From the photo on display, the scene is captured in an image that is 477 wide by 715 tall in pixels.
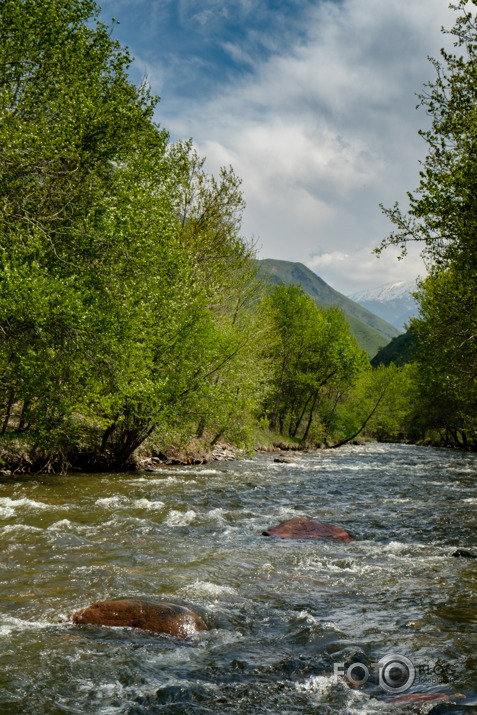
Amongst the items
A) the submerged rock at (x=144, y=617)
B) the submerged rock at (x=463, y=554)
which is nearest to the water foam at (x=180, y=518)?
the submerged rock at (x=144, y=617)

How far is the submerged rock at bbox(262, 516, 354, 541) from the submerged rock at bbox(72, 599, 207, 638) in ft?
20.0

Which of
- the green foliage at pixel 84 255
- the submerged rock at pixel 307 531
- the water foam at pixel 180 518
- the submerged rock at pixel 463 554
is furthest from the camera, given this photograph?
the green foliage at pixel 84 255

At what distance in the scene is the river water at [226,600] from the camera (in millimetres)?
5340

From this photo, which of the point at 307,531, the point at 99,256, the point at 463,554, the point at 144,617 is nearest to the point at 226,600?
the point at 144,617

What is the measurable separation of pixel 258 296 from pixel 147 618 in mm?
34130

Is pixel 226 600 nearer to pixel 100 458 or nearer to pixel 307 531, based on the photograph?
pixel 307 531

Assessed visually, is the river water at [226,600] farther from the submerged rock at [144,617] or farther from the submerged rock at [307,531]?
the submerged rock at [307,531]

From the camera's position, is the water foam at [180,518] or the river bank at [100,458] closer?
the water foam at [180,518]

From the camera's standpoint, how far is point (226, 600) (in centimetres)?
826

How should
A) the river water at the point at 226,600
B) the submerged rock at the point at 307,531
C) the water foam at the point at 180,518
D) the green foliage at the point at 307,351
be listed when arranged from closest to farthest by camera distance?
→ the river water at the point at 226,600, the submerged rock at the point at 307,531, the water foam at the point at 180,518, the green foliage at the point at 307,351

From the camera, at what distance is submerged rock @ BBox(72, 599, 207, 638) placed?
22.6 feet

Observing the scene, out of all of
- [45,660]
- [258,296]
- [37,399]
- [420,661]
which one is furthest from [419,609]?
[258,296]

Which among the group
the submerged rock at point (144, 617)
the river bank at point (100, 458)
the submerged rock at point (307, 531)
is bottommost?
the river bank at point (100, 458)

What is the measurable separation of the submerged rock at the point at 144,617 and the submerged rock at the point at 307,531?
6101mm
